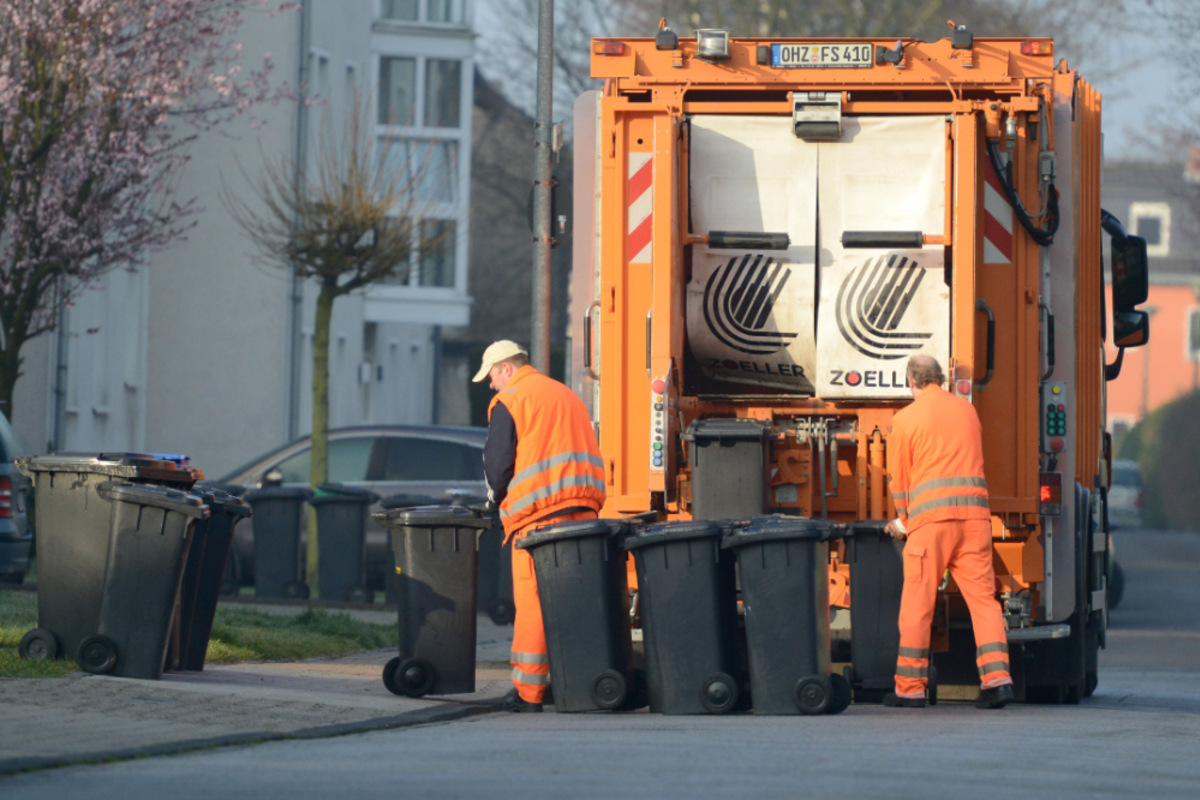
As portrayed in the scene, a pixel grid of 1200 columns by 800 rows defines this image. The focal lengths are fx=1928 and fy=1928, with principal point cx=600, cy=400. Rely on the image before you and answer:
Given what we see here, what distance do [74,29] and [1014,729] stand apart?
10174 millimetres

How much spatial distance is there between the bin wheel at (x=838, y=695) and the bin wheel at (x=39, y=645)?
3450 millimetres

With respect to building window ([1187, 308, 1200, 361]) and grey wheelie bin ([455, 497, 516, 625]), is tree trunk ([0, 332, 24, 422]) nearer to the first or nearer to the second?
grey wheelie bin ([455, 497, 516, 625])

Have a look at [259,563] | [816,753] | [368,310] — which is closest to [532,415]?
[816,753]

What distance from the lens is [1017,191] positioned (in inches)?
348

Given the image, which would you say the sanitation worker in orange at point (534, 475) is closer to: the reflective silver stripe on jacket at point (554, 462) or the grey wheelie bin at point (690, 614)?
the reflective silver stripe on jacket at point (554, 462)

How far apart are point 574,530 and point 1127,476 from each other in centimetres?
3720

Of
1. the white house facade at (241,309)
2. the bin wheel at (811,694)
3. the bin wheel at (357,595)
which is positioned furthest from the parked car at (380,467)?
the bin wheel at (811,694)

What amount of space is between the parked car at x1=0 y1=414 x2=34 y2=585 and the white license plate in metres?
6.03

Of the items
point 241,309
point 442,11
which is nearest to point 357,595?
point 241,309

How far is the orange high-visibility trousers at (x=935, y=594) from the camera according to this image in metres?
8.35

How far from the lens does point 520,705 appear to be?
8.51 m

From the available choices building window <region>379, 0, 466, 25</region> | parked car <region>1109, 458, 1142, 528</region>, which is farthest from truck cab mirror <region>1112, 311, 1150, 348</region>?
parked car <region>1109, 458, 1142, 528</region>

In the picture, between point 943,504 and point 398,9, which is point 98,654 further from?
point 398,9

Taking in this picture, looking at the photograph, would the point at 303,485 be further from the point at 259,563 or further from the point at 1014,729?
the point at 1014,729
